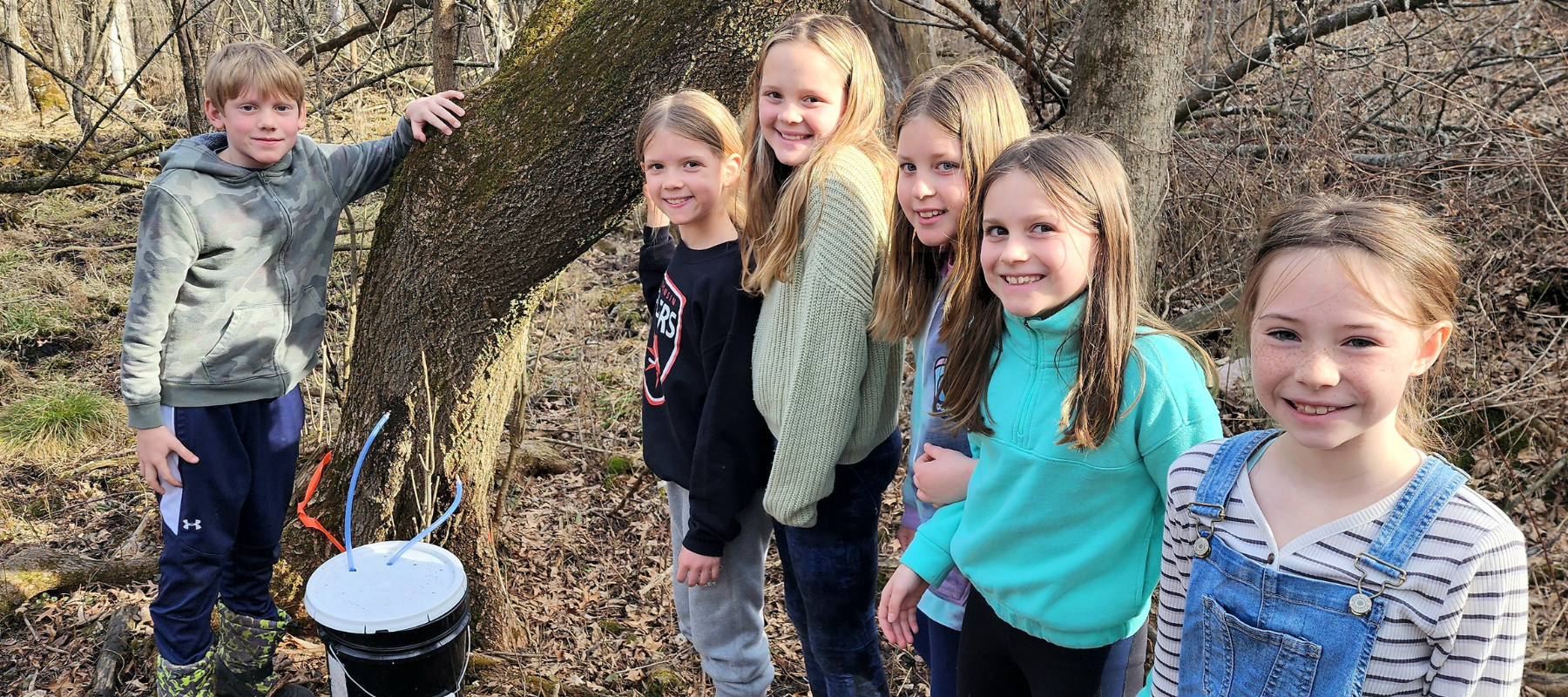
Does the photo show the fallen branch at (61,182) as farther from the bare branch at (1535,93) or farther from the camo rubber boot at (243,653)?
the bare branch at (1535,93)

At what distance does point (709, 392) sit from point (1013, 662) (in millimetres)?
900

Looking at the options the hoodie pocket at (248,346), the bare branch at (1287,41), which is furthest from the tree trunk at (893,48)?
the hoodie pocket at (248,346)

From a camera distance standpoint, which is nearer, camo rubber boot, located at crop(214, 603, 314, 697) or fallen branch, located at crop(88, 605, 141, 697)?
camo rubber boot, located at crop(214, 603, 314, 697)

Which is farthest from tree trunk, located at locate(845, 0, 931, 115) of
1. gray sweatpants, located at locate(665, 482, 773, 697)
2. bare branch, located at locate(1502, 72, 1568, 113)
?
bare branch, located at locate(1502, 72, 1568, 113)

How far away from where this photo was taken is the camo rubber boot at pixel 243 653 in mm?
2982

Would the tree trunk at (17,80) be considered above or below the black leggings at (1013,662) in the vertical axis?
above

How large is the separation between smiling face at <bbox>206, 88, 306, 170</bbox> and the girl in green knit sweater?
130cm

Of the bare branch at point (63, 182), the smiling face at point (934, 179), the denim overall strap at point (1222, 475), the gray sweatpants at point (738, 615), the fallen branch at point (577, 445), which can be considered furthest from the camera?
the fallen branch at point (577, 445)

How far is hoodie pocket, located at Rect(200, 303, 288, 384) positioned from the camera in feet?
9.04

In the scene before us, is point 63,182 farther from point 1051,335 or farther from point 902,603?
point 1051,335

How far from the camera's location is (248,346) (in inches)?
110

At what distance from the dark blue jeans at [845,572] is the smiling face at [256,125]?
1.76 m

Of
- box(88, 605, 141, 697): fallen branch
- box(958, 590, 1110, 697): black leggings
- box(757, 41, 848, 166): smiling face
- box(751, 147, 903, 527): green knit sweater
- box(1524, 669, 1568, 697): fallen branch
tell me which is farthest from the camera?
box(88, 605, 141, 697): fallen branch

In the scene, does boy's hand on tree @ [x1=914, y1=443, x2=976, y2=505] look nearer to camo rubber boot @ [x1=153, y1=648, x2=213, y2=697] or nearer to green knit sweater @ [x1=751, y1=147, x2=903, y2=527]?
green knit sweater @ [x1=751, y1=147, x2=903, y2=527]
